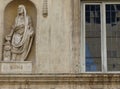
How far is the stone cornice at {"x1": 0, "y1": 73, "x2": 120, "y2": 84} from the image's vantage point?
16.2 meters

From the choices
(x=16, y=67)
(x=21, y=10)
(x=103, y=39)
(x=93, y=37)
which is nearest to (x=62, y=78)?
(x=16, y=67)

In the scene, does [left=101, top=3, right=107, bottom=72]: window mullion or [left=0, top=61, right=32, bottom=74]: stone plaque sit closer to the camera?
[left=0, top=61, right=32, bottom=74]: stone plaque

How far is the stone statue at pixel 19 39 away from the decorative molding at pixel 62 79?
0.87 metres

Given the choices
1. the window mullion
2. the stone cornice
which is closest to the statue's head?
the stone cornice

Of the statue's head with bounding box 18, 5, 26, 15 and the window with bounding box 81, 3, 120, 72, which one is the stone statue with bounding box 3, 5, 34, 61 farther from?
the window with bounding box 81, 3, 120, 72

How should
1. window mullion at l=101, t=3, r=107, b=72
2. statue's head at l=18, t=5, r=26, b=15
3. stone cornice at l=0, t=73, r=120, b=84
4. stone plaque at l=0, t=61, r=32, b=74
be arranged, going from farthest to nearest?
statue's head at l=18, t=5, r=26, b=15, window mullion at l=101, t=3, r=107, b=72, stone plaque at l=0, t=61, r=32, b=74, stone cornice at l=0, t=73, r=120, b=84

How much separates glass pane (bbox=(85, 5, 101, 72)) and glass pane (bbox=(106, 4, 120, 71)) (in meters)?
0.31

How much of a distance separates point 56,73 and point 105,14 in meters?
2.81

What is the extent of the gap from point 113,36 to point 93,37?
681 mm

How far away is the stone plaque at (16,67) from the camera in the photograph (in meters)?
16.6

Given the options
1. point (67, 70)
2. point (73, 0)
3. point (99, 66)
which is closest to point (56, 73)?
point (67, 70)

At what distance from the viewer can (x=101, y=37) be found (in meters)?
17.2

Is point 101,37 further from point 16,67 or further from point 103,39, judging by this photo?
point 16,67

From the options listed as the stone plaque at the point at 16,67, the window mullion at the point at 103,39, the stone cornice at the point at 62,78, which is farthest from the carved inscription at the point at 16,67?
the window mullion at the point at 103,39
